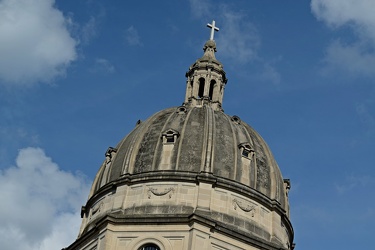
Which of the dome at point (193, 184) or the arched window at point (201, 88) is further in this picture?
the arched window at point (201, 88)

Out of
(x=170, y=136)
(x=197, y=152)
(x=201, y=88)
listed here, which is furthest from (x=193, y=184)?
(x=201, y=88)

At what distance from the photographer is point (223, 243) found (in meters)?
58.0

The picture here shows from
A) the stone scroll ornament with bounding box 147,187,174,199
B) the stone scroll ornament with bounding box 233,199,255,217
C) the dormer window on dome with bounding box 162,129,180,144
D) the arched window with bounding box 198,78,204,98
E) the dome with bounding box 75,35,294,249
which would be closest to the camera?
the dome with bounding box 75,35,294,249

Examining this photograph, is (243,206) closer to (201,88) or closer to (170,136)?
(170,136)

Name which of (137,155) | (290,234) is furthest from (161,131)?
(290,234)

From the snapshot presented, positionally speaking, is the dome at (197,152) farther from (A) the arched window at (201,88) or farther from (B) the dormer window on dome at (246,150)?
(A) the arched window at (201,88)

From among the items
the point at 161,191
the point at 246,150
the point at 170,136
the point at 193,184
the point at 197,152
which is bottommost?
the point at 161,191

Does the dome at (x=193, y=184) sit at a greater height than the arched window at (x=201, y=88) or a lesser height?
lesser

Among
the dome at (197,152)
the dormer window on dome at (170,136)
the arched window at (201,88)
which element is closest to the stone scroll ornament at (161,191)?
the dome at (197,152)

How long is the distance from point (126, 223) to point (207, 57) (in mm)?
20587

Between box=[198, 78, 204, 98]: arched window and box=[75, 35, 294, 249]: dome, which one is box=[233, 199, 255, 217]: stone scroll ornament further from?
box=[198, 78, 204, 98]: arched window

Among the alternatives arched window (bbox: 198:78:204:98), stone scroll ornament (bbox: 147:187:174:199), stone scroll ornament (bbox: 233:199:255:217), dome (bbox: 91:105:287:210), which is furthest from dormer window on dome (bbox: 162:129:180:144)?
arched window (bbox: 198:78:204:98)

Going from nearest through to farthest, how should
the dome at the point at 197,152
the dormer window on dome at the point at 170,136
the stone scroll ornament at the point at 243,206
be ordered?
the stone scroll ornament at the point at 243,206 → the dome at the point at 197,152 → the dormer window on dome at the point at 170,136

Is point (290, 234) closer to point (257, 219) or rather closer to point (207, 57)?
point (257, 219)
